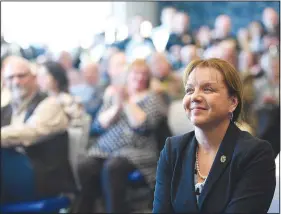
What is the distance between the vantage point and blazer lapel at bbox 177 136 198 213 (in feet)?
3.37

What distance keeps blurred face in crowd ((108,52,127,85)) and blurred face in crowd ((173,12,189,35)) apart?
26.5 inches

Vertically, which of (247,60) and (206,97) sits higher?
(206,97)

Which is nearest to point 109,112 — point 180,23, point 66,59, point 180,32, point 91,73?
point 91,73

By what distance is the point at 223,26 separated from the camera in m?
4.11

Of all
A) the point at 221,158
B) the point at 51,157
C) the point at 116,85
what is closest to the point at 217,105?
the point at 221,158

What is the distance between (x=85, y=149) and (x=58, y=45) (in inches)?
90.8

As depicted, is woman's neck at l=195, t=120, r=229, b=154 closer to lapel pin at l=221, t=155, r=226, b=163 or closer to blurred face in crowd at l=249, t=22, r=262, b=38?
lapel pin at l=221, t=155, r=226, b=163

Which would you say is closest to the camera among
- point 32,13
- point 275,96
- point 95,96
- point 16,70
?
point 16,70

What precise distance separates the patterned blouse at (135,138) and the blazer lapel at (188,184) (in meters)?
0.99

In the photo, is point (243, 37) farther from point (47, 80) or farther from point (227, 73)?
point (227, 73)

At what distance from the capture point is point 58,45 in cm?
465

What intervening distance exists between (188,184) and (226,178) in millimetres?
72

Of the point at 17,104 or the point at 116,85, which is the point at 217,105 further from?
the point at 116,85

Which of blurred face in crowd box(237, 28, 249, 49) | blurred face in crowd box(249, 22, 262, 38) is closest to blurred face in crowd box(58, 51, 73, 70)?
blurred face in crowd box(237, 28, 249, 49)
